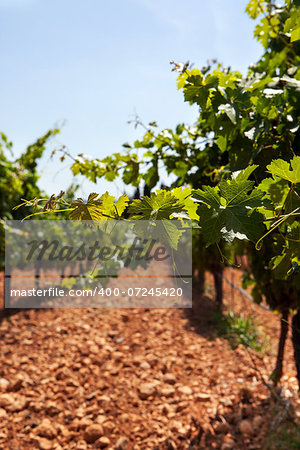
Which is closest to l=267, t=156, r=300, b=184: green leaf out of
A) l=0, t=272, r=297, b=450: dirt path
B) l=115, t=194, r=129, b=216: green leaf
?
l=115, t=194, r=129, b=216: green leaf

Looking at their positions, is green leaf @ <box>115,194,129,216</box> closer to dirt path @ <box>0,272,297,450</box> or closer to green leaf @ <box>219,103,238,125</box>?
green leaf @ <box>219,103,238,125</box>

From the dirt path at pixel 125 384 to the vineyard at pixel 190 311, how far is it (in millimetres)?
18

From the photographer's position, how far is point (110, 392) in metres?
4.25

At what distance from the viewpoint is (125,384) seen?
443 cm

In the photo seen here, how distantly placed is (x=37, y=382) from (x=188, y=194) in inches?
163

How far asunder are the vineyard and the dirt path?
2cm

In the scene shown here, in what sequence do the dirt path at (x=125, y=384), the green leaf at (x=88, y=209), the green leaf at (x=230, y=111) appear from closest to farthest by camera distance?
the green leaf at (x=88, y=209)
the green leaf at (x=230, y=111)
the dirt path at (x=125, y=384)

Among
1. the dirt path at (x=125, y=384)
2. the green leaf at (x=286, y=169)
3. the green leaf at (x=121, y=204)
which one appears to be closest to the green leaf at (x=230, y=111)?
the green leaf at (x=286, y=169)

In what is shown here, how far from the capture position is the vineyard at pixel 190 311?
1.05 m

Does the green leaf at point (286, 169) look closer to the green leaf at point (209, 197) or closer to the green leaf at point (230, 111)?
the green leaf at point (209, 197)

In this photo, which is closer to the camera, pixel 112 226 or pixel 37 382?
pixel 112 226

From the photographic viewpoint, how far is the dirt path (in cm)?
353

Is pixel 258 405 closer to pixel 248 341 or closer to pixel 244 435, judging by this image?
pixel 244 435

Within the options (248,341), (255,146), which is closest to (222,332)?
(248,341)
